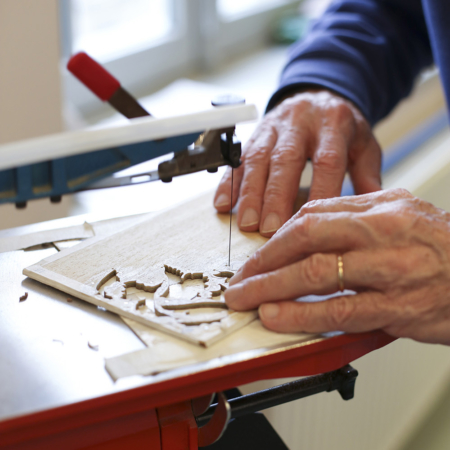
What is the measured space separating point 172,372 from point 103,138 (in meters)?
0.25

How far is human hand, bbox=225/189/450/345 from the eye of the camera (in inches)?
23.6

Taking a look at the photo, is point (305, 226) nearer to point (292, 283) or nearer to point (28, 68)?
point (292, 283)

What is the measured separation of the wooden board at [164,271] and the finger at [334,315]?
4 cm

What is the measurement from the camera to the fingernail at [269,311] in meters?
0.61

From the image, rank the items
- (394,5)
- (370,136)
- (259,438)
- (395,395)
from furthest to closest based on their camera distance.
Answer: (395,395) < (394,5) < (370,136) < (259,438)

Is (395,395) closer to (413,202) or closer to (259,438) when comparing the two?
(259,438)

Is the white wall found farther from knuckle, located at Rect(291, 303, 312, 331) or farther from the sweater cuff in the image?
knuckle, located at Rect(291, 303, 312, 331)

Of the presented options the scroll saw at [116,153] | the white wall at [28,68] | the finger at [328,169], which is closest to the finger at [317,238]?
the scroll saw at [116,153]

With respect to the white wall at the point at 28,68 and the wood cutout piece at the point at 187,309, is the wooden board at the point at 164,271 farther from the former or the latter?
the white wall at the point at 28,68

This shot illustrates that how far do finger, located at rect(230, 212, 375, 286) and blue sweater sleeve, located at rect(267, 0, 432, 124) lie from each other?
1.73ft

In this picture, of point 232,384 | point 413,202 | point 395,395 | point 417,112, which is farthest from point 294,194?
point 417,112

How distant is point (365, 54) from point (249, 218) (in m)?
0.62

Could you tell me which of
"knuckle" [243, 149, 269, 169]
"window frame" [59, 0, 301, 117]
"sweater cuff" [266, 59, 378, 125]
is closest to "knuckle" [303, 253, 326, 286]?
"knuckle" [243, 149, 269, 169]

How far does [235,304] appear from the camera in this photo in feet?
2.09
